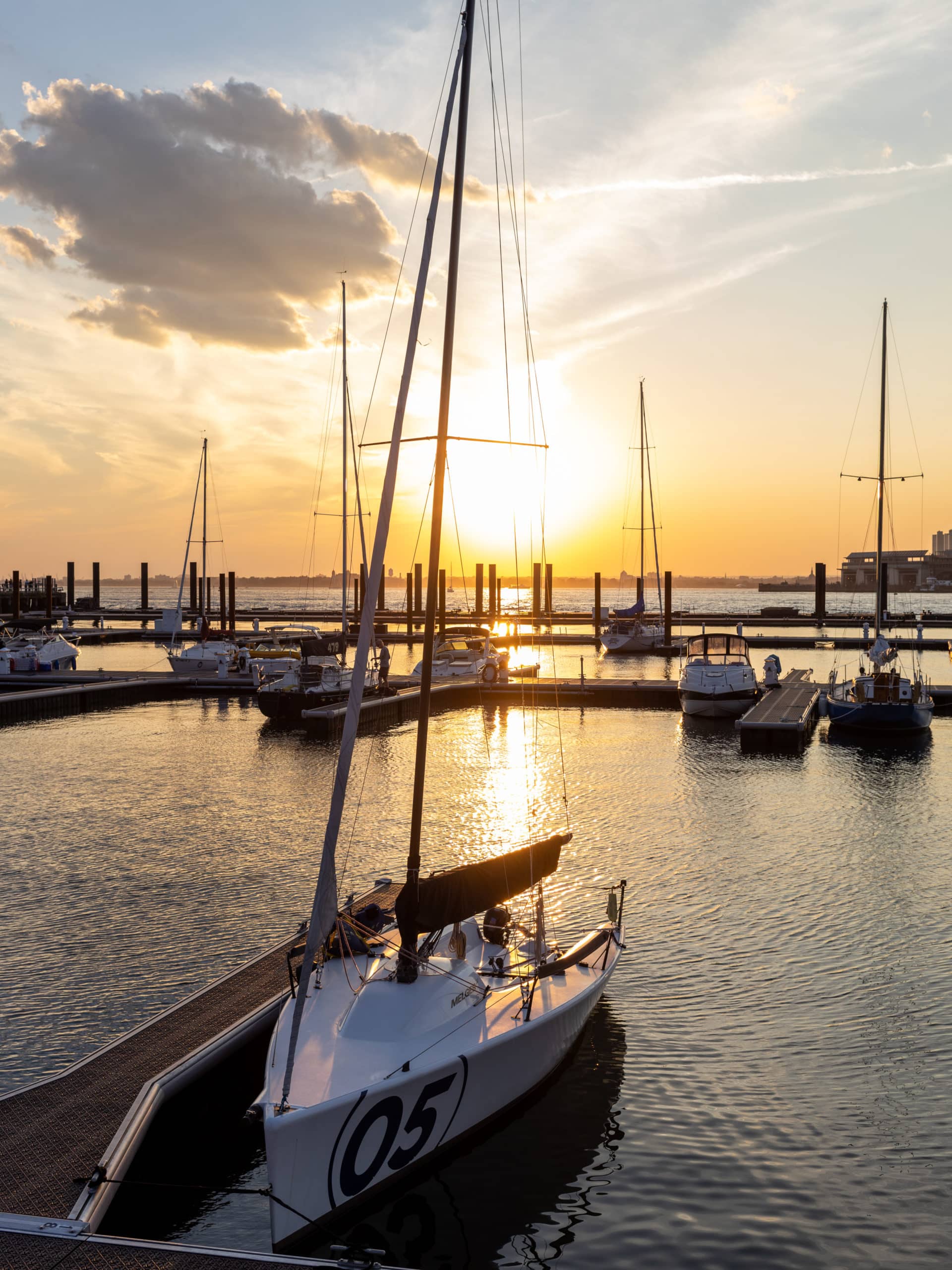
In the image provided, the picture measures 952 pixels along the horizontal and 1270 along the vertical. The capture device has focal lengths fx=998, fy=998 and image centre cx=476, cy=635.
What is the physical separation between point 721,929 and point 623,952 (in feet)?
6.20

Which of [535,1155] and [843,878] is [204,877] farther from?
[843,878]

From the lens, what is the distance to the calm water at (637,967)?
8.38m

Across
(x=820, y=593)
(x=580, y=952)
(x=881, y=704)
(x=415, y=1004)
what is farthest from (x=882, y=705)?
(x=820, y=593)

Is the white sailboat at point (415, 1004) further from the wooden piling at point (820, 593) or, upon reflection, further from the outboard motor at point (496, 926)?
the wooden piling at point (820, 593)

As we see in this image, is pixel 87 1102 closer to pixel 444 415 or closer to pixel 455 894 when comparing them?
pixel 455 894

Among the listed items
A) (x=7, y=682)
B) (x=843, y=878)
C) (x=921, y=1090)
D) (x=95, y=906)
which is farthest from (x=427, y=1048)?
(x=7, y=682)

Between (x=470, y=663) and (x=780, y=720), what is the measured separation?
2036 centimetres

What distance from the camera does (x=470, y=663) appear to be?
166 ft

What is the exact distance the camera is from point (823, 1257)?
789 centimetres

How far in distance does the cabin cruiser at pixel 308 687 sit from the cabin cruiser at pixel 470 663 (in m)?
7.57

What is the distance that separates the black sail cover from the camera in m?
9.35

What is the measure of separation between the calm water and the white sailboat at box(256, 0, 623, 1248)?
2.98ft

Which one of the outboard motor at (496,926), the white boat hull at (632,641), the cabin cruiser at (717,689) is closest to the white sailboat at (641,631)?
the white boat hull at (632,641)

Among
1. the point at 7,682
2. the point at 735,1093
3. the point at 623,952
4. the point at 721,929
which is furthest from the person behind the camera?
the point at 7,682
